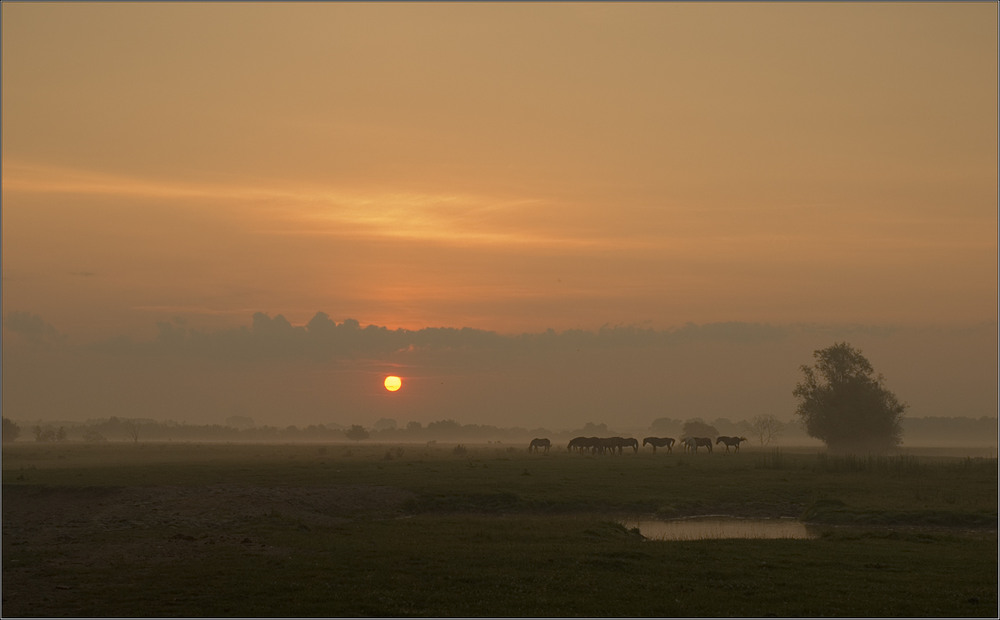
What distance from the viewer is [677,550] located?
26.4 meters

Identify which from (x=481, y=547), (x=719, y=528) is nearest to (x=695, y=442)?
(x=719, y=528)

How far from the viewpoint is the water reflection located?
3394 centimetres

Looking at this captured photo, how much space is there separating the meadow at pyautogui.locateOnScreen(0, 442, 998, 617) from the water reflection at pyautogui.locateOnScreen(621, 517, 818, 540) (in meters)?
1.41

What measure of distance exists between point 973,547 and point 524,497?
68.0 feet

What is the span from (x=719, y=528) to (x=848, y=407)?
57903 millimetres

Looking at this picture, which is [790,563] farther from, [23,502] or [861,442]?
[861,442]

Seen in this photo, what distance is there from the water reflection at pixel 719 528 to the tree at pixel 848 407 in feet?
176

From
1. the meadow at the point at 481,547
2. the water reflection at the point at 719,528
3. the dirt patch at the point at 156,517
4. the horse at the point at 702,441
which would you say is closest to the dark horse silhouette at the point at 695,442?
the horse at the point at 702,441

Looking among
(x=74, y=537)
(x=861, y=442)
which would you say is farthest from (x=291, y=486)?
(x=861, y=442)

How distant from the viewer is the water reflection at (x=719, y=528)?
1336 inches

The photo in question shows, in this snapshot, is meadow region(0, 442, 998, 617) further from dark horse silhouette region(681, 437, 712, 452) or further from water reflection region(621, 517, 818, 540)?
dark horse silhouette region(681, 437, 712, 452)

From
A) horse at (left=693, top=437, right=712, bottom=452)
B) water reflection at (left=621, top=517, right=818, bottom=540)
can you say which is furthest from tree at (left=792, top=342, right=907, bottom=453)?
water reflection at (left=621, top=517, right=818, bottom=540)

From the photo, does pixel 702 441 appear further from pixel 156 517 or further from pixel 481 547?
pixel 481 547

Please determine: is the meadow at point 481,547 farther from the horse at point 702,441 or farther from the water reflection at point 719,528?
the horse at point 702,441
